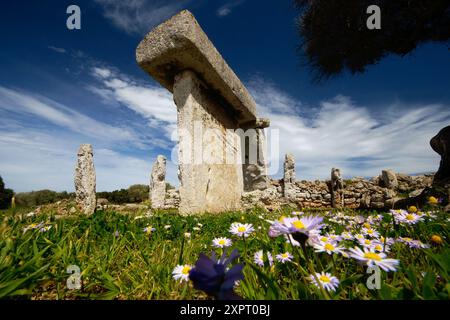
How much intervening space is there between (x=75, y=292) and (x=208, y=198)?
341 centimetres

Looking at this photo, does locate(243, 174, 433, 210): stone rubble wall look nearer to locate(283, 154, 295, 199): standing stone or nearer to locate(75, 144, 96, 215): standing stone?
locate(283, 154, 295, 199): standing stone

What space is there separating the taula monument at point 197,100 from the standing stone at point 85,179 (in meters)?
3.75

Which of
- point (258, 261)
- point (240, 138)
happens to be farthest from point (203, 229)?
point (240, 138)

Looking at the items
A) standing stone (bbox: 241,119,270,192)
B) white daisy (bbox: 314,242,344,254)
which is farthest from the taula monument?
white daisy (bbox: 314,242,344,254)

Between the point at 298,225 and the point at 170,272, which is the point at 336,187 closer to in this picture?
the point at 170,272

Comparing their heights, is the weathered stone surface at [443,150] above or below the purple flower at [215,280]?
above

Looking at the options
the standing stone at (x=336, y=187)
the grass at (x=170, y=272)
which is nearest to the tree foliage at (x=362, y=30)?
the standing stone at (x=336, y=187)

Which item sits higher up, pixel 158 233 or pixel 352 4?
pixel 352 4

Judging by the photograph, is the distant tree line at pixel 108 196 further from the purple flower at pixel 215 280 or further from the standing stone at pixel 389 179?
the purple flower at pixel 215 280

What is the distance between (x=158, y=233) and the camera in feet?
7.04

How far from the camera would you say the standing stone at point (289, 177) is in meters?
10.5

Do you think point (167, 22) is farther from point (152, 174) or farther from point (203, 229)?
point (152, 174)

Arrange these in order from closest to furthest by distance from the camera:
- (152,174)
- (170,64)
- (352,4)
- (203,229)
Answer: (203,229)
(170,64)
(352,4)
(152,174)

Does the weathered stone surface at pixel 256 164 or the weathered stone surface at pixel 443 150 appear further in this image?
the weathered stone surface at pixel 256 164
